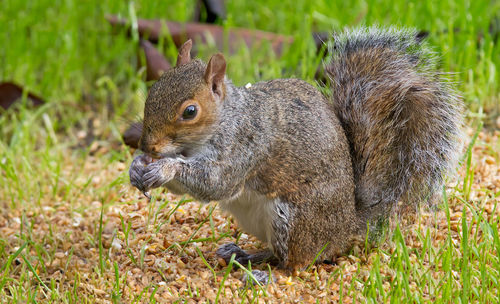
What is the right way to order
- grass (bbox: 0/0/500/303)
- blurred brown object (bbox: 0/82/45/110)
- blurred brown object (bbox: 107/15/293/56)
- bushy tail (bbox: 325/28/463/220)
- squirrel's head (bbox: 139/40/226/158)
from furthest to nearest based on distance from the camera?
blurred brown object (bbox: 107/15/293/56), blurred brown object (bbox: 0/82/45/110), bushy tail (bbox: 325/28/463/220), grass (bbox: 0/0/500/303), squirrel's head (bbox: 139/40/226/158)

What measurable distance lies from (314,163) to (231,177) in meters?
0.29

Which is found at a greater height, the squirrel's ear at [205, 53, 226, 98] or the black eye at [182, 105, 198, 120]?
the squirrel's ear at [205, 53, 226, 98]

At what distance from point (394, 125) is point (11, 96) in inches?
84.0

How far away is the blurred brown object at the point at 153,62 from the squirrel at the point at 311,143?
1.21 meters

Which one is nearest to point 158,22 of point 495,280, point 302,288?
point 302,288

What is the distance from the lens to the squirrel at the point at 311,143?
2266 mm

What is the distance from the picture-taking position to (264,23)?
14.7ft

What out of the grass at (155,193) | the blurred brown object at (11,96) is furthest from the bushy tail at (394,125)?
the blurred brown object at (11,96)

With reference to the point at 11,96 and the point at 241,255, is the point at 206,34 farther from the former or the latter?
the point at 241,255

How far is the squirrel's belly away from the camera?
7.93 feet

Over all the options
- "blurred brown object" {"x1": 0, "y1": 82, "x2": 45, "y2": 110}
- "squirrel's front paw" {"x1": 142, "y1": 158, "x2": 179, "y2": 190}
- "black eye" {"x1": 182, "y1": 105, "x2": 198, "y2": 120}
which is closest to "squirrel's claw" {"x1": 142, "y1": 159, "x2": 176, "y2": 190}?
"squirrel's front paw" {"x1": 142, "y1": 158, "x2": 179, "y2": 190}

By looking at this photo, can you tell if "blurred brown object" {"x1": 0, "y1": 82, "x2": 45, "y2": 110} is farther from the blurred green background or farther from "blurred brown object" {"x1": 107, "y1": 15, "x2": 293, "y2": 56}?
"blurred brown object" {"x1": 107, "y1": 15, "x2": 293, "y2": 56}

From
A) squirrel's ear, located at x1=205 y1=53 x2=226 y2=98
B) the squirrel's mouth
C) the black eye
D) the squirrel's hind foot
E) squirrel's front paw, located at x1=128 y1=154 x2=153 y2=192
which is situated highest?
squirrel's ear, located at x1=205 y1=53 x2=226 y2=98

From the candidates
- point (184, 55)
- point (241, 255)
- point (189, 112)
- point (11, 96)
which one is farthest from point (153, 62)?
point (189, 112)
